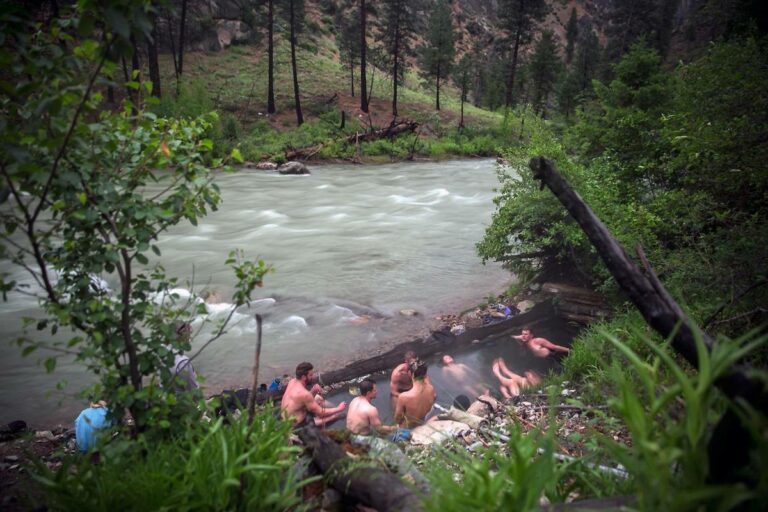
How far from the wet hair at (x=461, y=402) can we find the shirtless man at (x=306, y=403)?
1.57 meters

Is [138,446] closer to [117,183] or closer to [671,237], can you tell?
[117,183]

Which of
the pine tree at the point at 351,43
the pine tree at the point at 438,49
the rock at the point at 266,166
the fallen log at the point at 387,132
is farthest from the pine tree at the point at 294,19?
the pine tree at the point at 438,49

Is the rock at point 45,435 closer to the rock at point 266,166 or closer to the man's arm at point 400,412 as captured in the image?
the man's arm at point 400,412

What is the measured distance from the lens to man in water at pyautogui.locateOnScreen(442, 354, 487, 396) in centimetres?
722

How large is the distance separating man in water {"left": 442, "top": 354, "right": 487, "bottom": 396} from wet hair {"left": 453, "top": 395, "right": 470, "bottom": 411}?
0.46m

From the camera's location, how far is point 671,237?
24.5ft

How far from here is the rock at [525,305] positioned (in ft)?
30.8

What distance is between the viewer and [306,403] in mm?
5930

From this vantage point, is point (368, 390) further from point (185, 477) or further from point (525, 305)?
point (525, 305)

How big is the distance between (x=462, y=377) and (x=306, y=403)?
2.76 metres

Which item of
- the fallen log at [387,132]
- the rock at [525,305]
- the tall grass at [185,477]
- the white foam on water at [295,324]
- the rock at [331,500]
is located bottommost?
the white foam on water at [295,324]

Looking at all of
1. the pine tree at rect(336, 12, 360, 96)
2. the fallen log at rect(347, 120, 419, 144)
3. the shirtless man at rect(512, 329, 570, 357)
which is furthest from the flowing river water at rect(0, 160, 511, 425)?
the pine tree at rect(336, 12, 360, 96)

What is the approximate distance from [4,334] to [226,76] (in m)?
36.8

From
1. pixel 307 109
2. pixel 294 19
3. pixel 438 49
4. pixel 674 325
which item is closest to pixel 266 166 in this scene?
pixel 307 109
